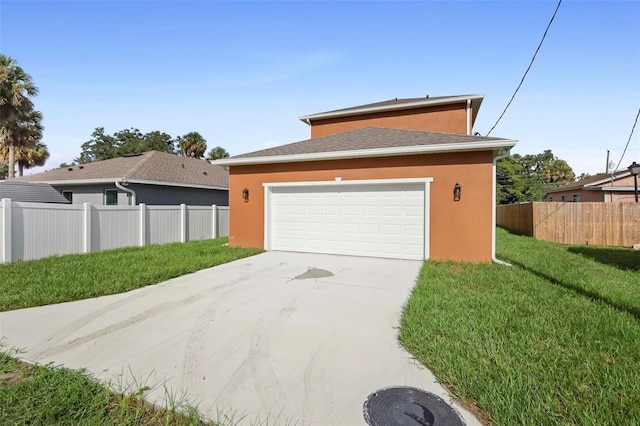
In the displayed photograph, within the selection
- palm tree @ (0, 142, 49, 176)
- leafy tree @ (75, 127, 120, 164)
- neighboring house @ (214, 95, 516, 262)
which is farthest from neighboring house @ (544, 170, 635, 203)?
leafy tree @ (75, 127, 120, 164)

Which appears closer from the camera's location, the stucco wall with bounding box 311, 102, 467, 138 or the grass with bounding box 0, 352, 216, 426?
the grass with bounding box 0, 352, 216, 426

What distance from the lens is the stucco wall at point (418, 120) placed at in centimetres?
1148

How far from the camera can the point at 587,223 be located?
38.8 feet

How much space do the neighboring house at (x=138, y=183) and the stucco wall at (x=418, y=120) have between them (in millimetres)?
7314

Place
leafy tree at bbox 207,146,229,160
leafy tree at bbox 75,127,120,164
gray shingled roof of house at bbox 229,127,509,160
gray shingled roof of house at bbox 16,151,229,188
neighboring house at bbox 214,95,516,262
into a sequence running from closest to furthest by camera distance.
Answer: neighboring house at bbox 214,95,516,262
gray shingled roof of house at bbox 229,127,509,160
gray shingled roof of house at bbox 16,151,229,188
leafy tree at bbox 207,146,229,160
leafy tree at bbox 75,127,120,164

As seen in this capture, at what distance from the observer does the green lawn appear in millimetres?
2043

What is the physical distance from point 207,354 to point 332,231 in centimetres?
596

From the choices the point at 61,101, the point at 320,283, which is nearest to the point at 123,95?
the point at 61,101

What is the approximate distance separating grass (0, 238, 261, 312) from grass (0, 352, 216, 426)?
254 centimetres

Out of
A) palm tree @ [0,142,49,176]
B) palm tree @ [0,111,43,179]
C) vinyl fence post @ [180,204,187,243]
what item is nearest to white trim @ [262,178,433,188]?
vinyl fence post @ [180,204,187,243]

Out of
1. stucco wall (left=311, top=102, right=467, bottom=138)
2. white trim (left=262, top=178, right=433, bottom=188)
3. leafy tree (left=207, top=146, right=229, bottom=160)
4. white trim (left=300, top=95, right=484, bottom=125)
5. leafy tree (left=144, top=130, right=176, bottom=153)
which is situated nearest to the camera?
white trim (left=262, top=178, right=433, bottom=188)

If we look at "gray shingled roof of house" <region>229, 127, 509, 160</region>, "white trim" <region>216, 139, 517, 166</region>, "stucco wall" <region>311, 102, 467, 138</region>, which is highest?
"stucco wall" <region>311, 102, 467, 138</region>

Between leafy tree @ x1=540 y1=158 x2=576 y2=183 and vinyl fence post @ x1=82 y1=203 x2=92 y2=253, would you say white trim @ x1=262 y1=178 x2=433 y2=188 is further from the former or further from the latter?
leafy tree @ x1=540 y1=158 x2=576 y2=183

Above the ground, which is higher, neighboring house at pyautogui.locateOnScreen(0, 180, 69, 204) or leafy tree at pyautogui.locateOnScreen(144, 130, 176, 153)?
leafy tree at pyautogui.locateOnScreen(144, 130, 176, 153)
